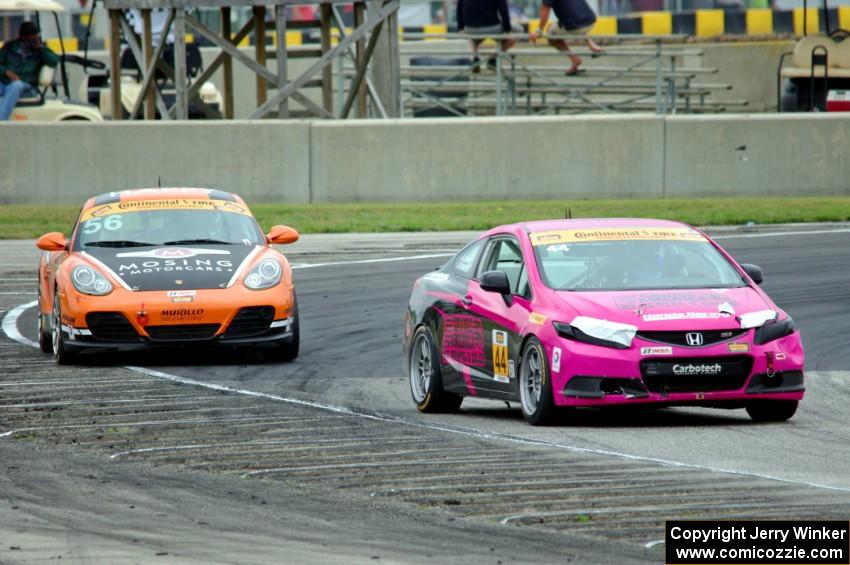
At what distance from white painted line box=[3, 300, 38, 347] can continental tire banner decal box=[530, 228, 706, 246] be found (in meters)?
5.54

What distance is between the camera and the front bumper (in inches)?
407

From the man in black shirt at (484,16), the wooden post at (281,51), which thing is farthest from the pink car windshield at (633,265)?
the man in black shirt at (484,16)

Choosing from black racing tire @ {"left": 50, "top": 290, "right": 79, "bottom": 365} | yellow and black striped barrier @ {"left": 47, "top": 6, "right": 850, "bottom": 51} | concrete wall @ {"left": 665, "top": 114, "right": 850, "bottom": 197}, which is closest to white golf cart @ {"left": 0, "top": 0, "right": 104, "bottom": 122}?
yellow and black striped barrier @ {"left": 47, "top": 6, "right": 850, "bottom": 51}

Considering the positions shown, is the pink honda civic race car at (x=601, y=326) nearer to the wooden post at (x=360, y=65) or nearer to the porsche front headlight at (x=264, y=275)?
the porsche front headlight at (x=264, y=275)

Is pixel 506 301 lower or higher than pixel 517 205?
higher

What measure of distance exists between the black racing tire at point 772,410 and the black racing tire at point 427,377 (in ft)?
6.38

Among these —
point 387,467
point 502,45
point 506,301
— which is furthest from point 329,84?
point 387,467

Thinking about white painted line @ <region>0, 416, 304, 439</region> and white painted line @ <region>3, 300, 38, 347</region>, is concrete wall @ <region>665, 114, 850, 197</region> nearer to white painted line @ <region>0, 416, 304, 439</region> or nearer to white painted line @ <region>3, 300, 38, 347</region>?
white painted line @ <region>3, 300, 38, 347</region>

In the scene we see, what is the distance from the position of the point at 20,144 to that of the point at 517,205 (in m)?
6.89

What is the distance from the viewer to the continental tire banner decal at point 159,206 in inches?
606

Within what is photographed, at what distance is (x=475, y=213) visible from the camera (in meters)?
25.2

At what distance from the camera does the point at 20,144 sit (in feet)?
83.3

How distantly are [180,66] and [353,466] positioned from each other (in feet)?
65.1

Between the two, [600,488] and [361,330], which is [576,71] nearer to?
[361,330]
